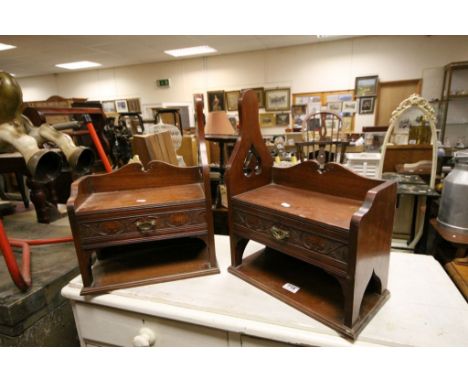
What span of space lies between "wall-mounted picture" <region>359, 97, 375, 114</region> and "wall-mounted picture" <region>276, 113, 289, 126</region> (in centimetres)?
125

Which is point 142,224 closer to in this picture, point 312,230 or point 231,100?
point 312,230

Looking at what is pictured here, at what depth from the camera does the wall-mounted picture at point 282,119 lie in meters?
5.07

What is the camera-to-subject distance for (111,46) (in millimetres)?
4156

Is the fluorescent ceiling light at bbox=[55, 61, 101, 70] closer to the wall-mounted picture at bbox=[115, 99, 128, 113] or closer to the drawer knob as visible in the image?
the wall-mounted picture at bbox=[115, 99, 128, 113]

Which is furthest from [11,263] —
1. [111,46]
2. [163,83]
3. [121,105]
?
[121,105]

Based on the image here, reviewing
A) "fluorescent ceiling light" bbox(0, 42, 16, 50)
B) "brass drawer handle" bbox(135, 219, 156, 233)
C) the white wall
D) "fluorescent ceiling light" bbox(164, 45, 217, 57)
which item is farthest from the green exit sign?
"brass drawer handle" bbox(135, 219, 156, 233)

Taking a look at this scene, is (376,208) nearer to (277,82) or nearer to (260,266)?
(260,266)

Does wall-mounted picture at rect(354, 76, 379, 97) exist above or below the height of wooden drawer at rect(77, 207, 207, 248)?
above

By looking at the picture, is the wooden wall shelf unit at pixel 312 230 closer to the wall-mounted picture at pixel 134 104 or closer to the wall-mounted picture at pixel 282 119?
the wall-mounted picture at pixel 282 119

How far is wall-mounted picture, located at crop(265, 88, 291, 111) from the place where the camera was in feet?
16.2

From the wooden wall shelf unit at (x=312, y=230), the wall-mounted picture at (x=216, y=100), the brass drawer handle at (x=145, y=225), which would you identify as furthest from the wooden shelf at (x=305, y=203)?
the wall-mounted picture at (x=216, y=100)

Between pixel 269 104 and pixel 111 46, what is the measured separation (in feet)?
9.05

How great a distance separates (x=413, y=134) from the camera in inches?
102

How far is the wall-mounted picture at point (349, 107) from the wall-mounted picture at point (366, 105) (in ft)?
0.30
